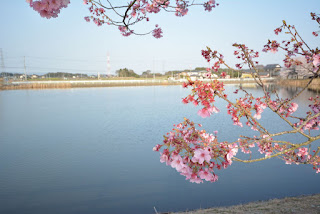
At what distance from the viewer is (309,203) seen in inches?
203

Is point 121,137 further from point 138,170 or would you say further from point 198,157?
point 198,157

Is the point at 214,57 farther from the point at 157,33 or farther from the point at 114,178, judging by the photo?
the point at 114,178

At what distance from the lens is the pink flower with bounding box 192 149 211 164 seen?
7.73 feet

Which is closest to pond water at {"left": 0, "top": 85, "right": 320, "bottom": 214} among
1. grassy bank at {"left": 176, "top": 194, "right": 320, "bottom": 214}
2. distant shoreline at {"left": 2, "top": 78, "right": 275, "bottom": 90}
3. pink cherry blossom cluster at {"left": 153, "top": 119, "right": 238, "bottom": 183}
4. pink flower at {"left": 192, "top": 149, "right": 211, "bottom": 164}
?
grassy bank at {"left": 176, "top": 194, "right": 320, "bottom": 214}

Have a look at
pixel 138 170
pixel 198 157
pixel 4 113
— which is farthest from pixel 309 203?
pixel 4 113

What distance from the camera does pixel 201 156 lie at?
238cm

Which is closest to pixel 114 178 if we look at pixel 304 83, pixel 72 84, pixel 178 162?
pixel 178 162

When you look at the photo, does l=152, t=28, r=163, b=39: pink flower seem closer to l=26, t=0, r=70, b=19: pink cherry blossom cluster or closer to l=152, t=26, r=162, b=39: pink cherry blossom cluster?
l=152, t=26, r=162, b=39: pink cherry blossom cluster

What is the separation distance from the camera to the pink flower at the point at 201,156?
2.36m

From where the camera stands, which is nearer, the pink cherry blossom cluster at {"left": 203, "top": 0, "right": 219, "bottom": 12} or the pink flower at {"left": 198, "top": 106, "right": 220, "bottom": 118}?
the pink flower at {"left": 198, "top": 106, "right": 220, "bottom": 118}

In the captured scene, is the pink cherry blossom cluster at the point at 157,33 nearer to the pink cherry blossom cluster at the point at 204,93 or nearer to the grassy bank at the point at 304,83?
the pink cherry blossom cluster at the point at 204,93

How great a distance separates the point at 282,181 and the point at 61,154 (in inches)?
304

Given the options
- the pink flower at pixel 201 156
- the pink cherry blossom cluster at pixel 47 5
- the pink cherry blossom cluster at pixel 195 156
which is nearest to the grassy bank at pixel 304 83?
the pink cherry blossom cluster at pixel 195 156

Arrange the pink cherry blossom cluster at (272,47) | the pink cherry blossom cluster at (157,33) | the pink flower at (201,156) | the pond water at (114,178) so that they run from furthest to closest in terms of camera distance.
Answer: the pond water at (114,178) → the pink cherry blossom cluster at (157,33) → the pink cherry blossom cluster at (272,47) → the pink flower at (201,156)
